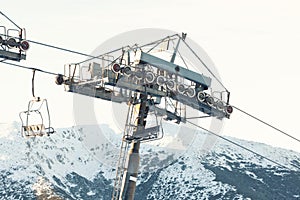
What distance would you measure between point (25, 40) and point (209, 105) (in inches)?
472

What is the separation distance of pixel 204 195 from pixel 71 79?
150438 millimetres

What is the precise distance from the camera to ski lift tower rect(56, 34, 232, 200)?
109 feet

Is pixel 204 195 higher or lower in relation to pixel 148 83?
lower

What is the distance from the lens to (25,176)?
18912cm

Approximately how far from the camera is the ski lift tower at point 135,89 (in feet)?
109

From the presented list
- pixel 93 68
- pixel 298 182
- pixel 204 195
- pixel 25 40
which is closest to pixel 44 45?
pixel 25 40

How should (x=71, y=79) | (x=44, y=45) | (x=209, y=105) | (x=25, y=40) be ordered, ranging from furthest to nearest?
(x=209, y=105) → (x=71, y=79) → (x=25, y=40) → (x=44, y=45)

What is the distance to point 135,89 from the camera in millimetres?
33250

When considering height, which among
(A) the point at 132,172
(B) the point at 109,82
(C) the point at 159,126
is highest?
(B) the point at 109,82

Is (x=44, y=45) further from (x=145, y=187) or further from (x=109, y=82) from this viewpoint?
(x=145, y=187)

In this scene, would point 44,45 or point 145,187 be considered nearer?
point 44,45

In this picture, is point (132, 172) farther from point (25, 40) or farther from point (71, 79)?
point (25, 40)

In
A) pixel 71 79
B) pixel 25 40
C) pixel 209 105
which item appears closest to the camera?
pixel 25 40

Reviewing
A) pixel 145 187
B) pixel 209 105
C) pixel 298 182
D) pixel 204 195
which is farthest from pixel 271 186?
pixel 209 105
